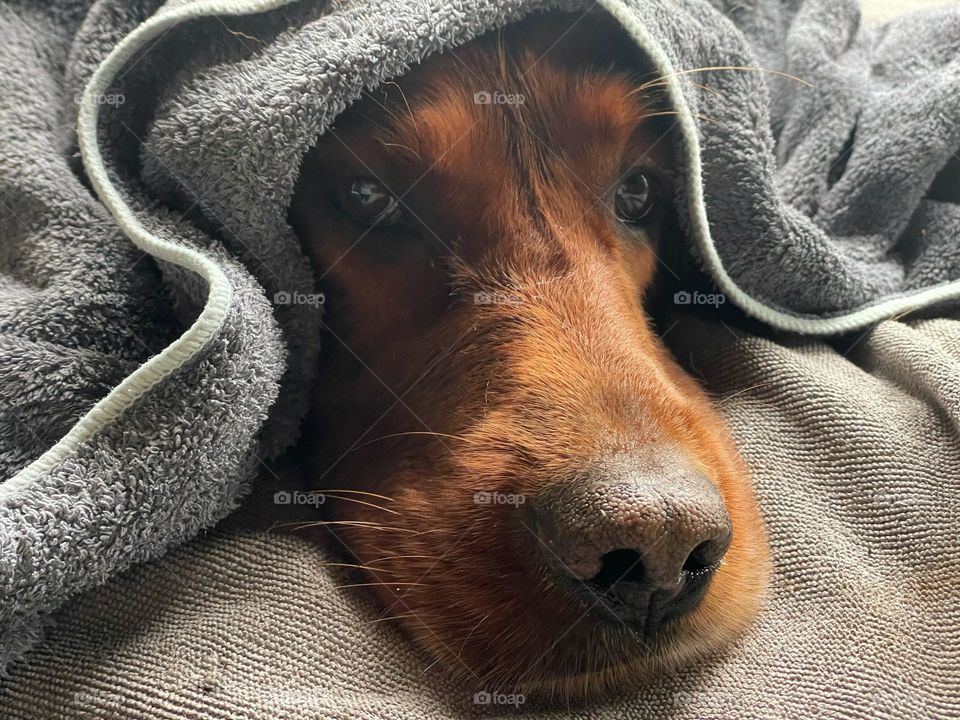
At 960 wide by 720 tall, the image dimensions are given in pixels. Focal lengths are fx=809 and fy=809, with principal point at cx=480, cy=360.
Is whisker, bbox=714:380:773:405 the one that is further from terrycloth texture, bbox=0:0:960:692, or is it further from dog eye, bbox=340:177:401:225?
dog eye, bbox=340:177:401:225

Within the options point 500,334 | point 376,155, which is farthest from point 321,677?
point 376,155

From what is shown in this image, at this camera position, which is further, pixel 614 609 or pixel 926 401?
pixel 926 401

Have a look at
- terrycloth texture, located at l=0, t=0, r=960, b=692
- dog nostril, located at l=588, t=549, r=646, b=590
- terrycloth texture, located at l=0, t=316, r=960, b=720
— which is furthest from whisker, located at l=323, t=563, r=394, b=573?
dog nostril, located at l=588, t=549, r=646, b=590

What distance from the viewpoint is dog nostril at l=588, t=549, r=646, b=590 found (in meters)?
0.79

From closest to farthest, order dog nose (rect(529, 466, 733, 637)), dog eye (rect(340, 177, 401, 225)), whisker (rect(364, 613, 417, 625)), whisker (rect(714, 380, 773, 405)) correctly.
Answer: dog nose (rect(529, 466, 733, 637)), whisker (rect(364, 613, 417, 625)), dog eye (rect(340, 177, 401, 225)), whisker (rect(714, 380, 773, 405))

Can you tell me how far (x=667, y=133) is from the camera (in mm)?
1244

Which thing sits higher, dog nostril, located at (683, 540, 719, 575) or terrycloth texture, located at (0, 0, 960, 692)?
terrycloth texture, located at (0, 0, 960, 692)

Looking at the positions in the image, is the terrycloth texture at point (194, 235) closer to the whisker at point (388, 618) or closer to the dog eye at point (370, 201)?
the dog eye at point (370, 201)

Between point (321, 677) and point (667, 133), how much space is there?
909 mm

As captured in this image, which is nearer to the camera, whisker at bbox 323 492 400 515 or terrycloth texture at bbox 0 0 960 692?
terrycloth texture at bbox 0 0 960 692

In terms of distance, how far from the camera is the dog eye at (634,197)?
1256mm

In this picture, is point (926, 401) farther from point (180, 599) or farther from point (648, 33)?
point (180, 599)

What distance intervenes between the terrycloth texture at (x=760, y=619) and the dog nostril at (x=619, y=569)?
0.53 feet

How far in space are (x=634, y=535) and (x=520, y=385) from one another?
253 millimetres
